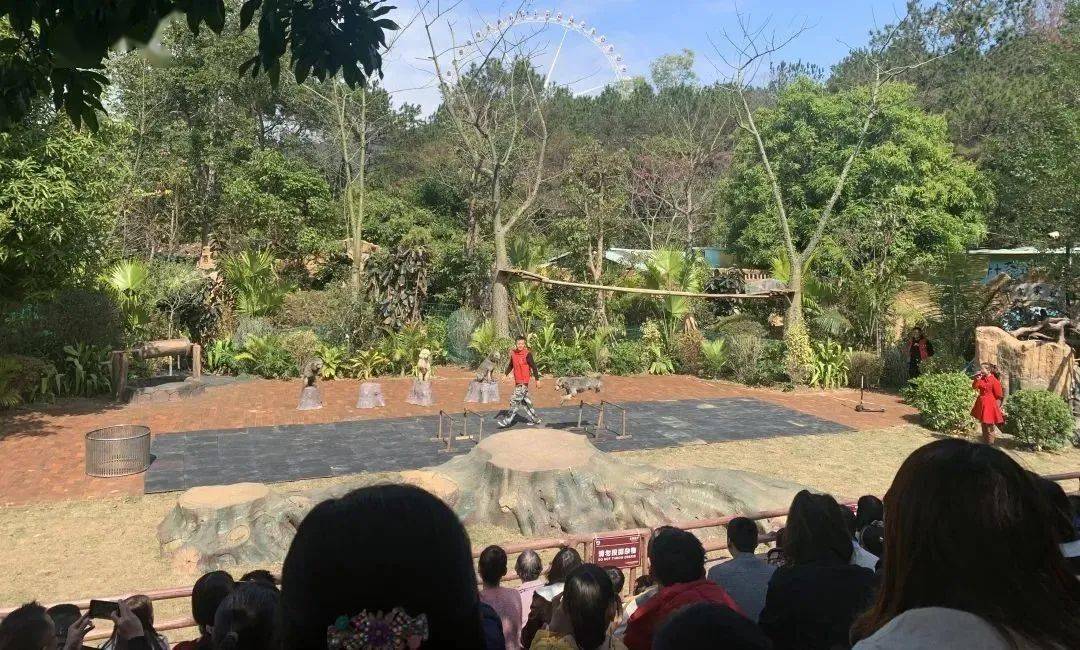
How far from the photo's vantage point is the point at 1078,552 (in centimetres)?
310

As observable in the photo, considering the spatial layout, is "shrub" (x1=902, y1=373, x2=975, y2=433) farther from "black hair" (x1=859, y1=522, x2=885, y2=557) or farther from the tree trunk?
"black hair" (x1=859, y1=522, x2=885, y2=557)

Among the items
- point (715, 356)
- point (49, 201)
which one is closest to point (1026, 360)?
point (715, 356)

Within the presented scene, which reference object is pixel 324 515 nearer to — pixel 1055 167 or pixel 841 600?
pixel 841 600

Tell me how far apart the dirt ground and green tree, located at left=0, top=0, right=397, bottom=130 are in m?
4.11

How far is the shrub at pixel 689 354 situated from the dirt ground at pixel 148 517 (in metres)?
6.15

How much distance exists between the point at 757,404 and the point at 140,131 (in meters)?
19.6

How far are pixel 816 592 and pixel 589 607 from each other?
89 cm

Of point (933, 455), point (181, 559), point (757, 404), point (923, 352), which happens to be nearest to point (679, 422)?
point (757, 404)

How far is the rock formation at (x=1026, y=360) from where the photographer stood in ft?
41.2

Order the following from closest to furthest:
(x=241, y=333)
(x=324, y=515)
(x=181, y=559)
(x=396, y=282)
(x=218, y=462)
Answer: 1. (x=324, y=515)
2. (x=181, y=559)
3. (x=218, y=462)
4. (x=241, y=333)
5. (x=396, y=282)

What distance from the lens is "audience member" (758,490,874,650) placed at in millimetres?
2590

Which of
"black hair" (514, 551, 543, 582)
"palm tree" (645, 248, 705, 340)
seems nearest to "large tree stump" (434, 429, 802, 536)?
"black hair" (514, 551, 543, 582)

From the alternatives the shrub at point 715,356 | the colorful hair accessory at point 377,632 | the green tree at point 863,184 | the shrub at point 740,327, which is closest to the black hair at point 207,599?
the colorful hair accessory at point 377,632

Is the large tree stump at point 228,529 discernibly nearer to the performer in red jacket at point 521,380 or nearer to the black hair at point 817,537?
the performer in red jacket at point 521,380
